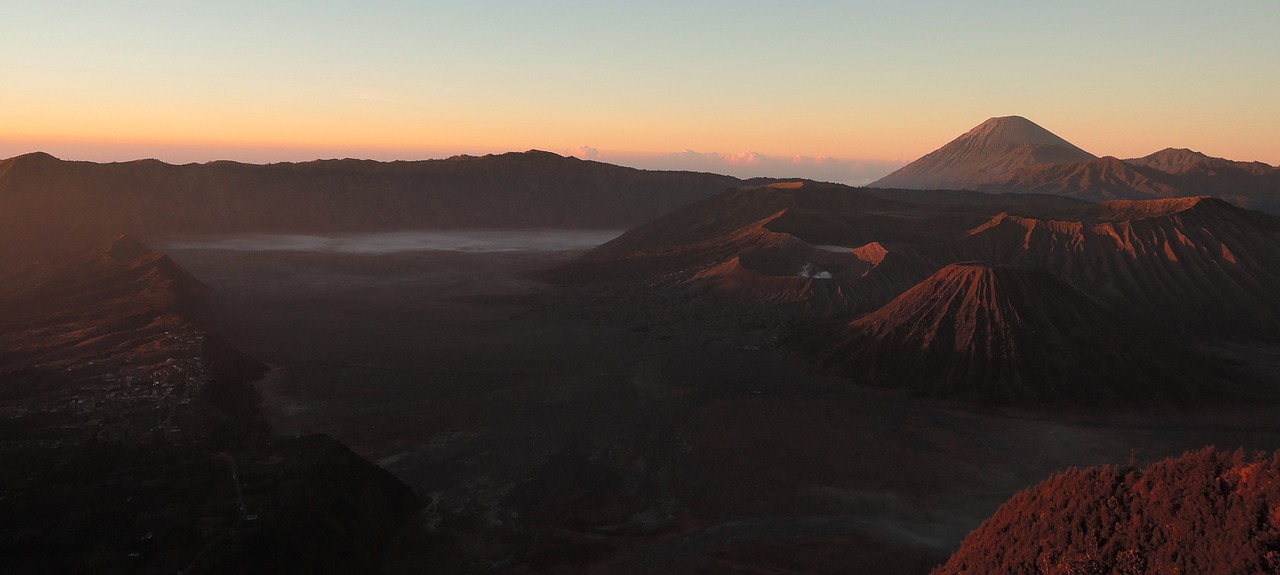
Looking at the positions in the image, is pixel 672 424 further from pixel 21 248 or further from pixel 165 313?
pixel 21 248

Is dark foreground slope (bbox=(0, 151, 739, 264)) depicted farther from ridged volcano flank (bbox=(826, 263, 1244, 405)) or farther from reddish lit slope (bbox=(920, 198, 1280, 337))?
ridged volcano flank (bbox=(826, 263, 1244, 405))

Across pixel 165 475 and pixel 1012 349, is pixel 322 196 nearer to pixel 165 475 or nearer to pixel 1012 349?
pixel 165 475

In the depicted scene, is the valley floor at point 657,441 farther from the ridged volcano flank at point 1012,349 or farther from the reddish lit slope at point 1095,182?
the reddish lit slope at point 1095,182

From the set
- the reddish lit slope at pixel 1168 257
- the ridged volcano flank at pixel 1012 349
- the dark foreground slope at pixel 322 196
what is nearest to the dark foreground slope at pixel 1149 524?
the ridged volcano flank at pixel 1012 349

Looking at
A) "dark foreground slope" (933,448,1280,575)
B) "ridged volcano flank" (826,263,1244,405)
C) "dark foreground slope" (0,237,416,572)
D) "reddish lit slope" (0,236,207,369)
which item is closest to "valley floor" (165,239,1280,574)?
Result: "ridged volcano flank" (826,263,1244,405)

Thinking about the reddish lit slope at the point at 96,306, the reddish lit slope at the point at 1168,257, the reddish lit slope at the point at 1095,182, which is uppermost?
the reddish lit slope at the point at 1095,182

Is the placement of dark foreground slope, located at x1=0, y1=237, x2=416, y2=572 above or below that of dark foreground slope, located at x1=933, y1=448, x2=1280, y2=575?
below

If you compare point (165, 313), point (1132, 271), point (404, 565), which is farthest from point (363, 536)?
point (1132, 271)

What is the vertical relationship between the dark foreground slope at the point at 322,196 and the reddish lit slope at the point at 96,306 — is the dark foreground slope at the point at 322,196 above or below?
above
